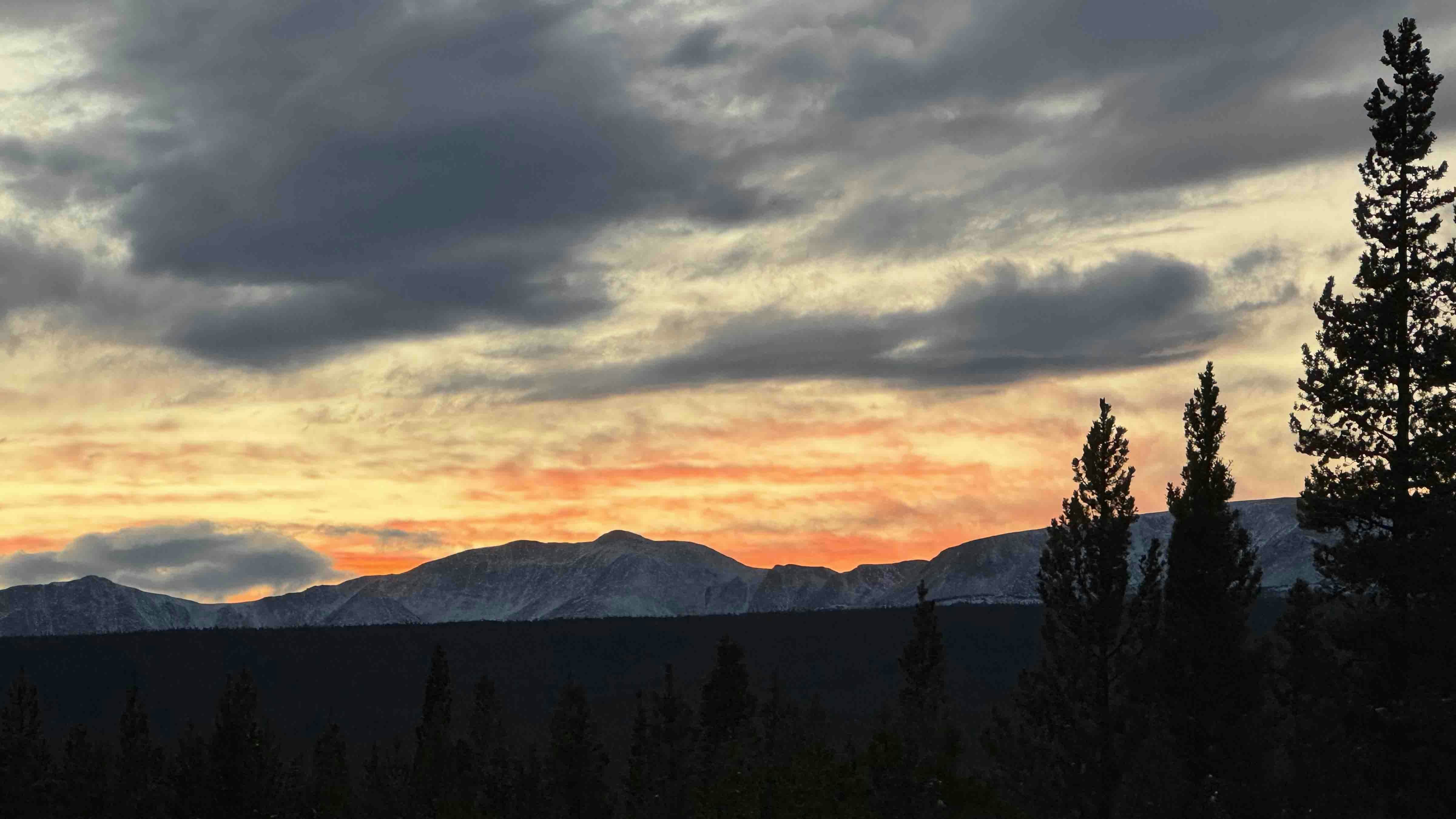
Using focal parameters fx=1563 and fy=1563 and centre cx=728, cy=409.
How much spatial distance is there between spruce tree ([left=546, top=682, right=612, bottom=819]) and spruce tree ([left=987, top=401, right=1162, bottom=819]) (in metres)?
28.8

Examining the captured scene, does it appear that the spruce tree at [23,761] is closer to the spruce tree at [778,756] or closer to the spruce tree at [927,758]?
the spruce tree at [778,756]

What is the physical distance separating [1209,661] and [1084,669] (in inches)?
160

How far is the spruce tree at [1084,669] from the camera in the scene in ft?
165

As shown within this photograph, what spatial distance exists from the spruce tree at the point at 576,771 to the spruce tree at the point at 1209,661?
34591 mm

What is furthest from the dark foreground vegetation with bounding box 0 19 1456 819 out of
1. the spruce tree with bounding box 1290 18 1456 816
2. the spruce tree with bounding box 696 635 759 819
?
the spruce tree with bounding box 696 635 759 819

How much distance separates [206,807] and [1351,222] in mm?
49249

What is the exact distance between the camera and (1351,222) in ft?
177

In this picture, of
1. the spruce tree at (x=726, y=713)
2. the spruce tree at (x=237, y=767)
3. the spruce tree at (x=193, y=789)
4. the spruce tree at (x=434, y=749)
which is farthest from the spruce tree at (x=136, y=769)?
the spruce tree at (x=726, y=713)

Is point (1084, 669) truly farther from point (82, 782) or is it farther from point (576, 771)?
point (82, 782)

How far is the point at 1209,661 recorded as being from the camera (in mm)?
51875

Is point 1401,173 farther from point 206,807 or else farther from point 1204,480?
point 206,807

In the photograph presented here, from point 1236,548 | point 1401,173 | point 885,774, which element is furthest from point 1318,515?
point 885,774

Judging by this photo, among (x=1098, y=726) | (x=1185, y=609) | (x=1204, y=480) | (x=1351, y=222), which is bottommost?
(x=1098, y=726)

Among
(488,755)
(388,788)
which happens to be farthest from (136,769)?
(488,755)
